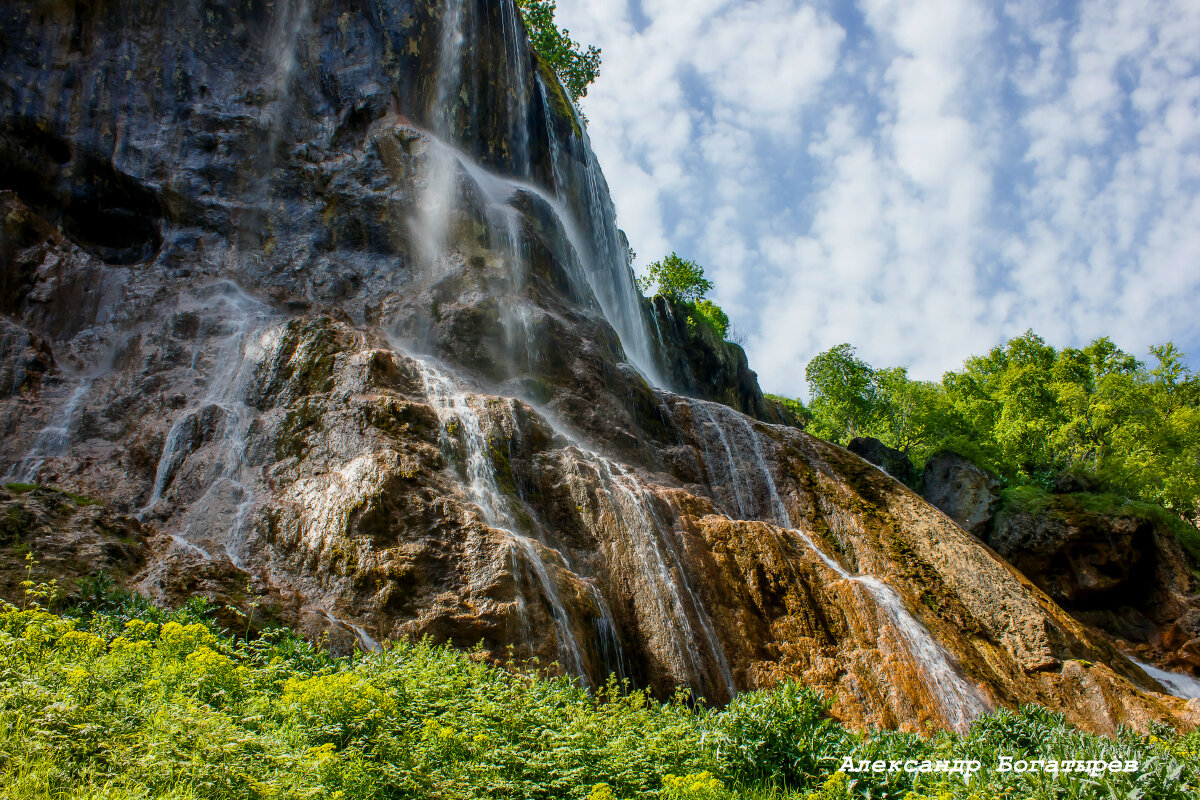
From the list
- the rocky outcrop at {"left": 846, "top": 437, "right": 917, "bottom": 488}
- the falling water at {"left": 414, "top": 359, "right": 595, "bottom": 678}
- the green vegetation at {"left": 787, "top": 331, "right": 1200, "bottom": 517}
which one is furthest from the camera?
the rocky outcrop at {"left": 846, "top": 437, "right": 917, "bottom": 488}

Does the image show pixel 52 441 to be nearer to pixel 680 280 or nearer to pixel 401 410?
pixel 401 410

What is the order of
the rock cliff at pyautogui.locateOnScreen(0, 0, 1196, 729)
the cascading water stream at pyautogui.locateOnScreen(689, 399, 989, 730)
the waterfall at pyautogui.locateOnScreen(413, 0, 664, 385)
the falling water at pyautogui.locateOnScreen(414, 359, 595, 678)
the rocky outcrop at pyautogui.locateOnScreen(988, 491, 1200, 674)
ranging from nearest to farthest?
the falling water at pyautogui.locateOnScreen(414, 359, 595, 678) < the rock cliff at pyautogui.locateOnScreen(0, 0, 1196, 729) < the cascading water stream at pyautogui.locateOnScreen(689, 399, 989, 730) < the waterfall at pyautogui.locateOnScreen(413, 0, 664, 385) < the rocky outcrop at pyautogui.locateOnScreen(988, 491, 1200, 674)

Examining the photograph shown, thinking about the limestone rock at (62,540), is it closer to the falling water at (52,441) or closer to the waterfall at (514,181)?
the falling water at (52,441)

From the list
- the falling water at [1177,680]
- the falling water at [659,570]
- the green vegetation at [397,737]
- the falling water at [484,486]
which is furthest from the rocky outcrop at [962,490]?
the green vegetation at [397,737]

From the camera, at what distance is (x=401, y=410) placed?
46.7 feet

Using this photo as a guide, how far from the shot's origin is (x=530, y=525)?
44.4 feet

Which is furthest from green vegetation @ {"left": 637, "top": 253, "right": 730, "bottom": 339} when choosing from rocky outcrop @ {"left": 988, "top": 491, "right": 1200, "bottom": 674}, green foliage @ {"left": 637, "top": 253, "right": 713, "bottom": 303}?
rocky outcrop @ {"left": 988, "top": 491, "right": 1200, "bottom": 674}

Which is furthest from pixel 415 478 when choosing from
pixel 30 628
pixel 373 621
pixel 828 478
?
pixel 828 478

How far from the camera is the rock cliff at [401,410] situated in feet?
39.3

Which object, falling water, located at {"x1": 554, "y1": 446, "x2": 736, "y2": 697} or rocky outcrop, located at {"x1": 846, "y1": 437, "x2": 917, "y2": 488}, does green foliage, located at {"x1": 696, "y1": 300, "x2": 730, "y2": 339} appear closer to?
rocky outcrop, located at {"x1": 846, "y1": 437, "x2": 917, "y2": 488}

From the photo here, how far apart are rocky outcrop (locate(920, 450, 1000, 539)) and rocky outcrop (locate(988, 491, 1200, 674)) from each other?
4.04 feet

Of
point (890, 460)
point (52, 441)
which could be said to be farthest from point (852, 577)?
point (890, 460)

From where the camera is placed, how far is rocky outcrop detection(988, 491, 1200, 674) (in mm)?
23031

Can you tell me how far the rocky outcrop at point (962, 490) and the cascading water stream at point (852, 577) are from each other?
10.2m
